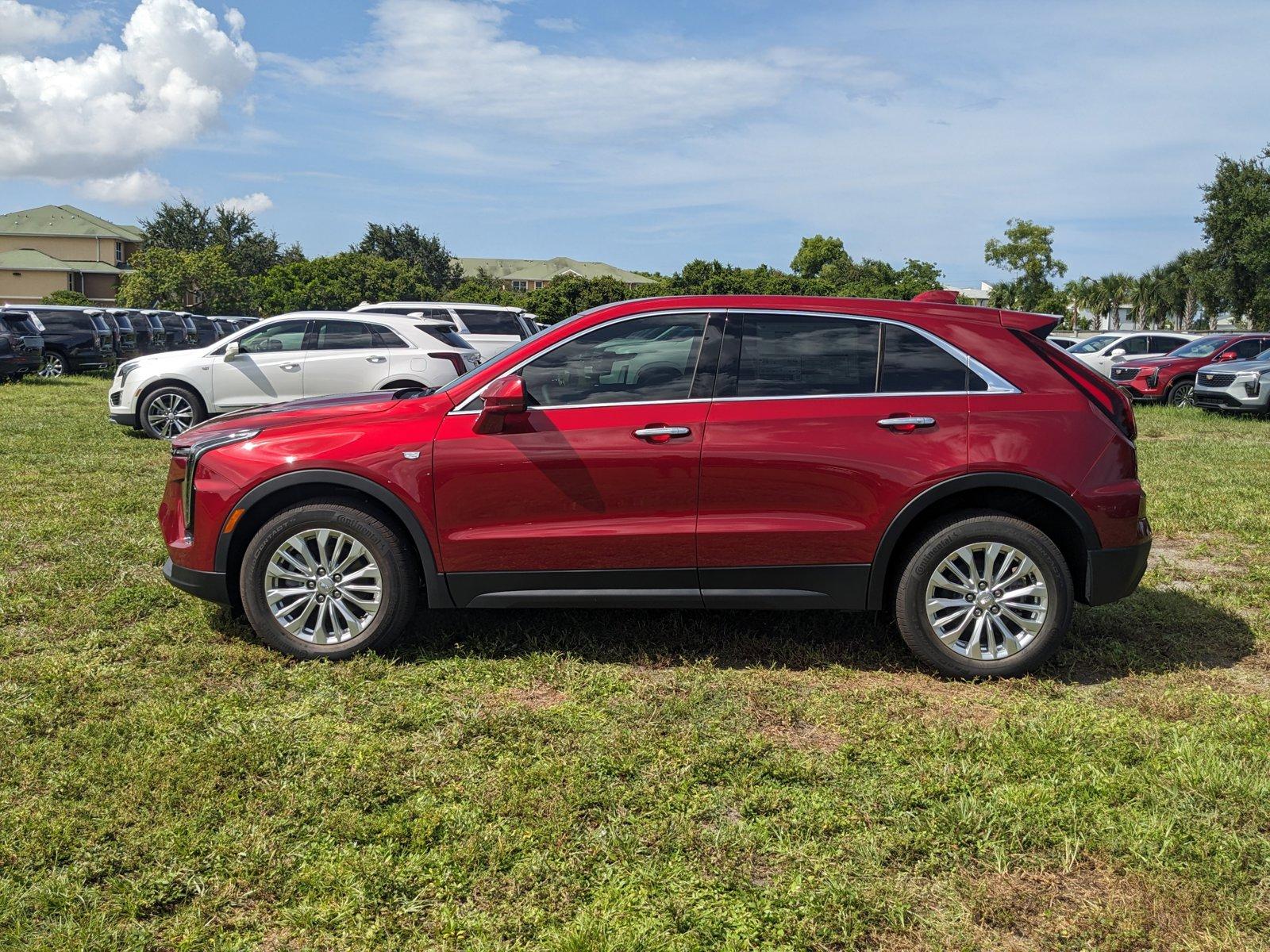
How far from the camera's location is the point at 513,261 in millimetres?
124500

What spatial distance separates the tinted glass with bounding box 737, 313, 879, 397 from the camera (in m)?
5.02

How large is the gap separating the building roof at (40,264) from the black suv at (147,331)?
1928 inches

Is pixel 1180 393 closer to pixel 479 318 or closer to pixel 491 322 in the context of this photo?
pixel 491 322

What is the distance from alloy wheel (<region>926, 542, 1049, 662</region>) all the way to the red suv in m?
0.01

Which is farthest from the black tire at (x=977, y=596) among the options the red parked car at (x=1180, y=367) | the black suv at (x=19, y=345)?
the black suv at (x=19, y=345)

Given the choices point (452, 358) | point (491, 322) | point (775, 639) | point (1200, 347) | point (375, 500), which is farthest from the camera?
point (1200, 347)

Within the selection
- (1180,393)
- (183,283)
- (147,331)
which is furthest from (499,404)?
(183,283)

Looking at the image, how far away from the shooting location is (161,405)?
13.4 m

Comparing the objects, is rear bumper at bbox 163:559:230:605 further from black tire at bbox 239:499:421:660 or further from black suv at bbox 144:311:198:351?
black suv at bbox 144:311:198:351

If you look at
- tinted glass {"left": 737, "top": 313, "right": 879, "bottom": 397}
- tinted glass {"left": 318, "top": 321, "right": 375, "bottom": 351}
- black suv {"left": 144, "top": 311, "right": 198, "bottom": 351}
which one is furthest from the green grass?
black suv {"left": 144, "top": 311, "right": 198, "bottom": 351}

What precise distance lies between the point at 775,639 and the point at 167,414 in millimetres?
10327

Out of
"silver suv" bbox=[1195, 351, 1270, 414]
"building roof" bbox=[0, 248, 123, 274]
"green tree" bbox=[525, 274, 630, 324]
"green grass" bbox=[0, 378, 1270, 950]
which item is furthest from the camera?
"building roof" bbox=[0, 248, 123, 274]

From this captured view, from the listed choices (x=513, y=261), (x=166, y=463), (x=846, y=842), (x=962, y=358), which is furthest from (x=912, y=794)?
(x=513, y=261)

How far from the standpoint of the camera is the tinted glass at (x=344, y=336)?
12.8 m
